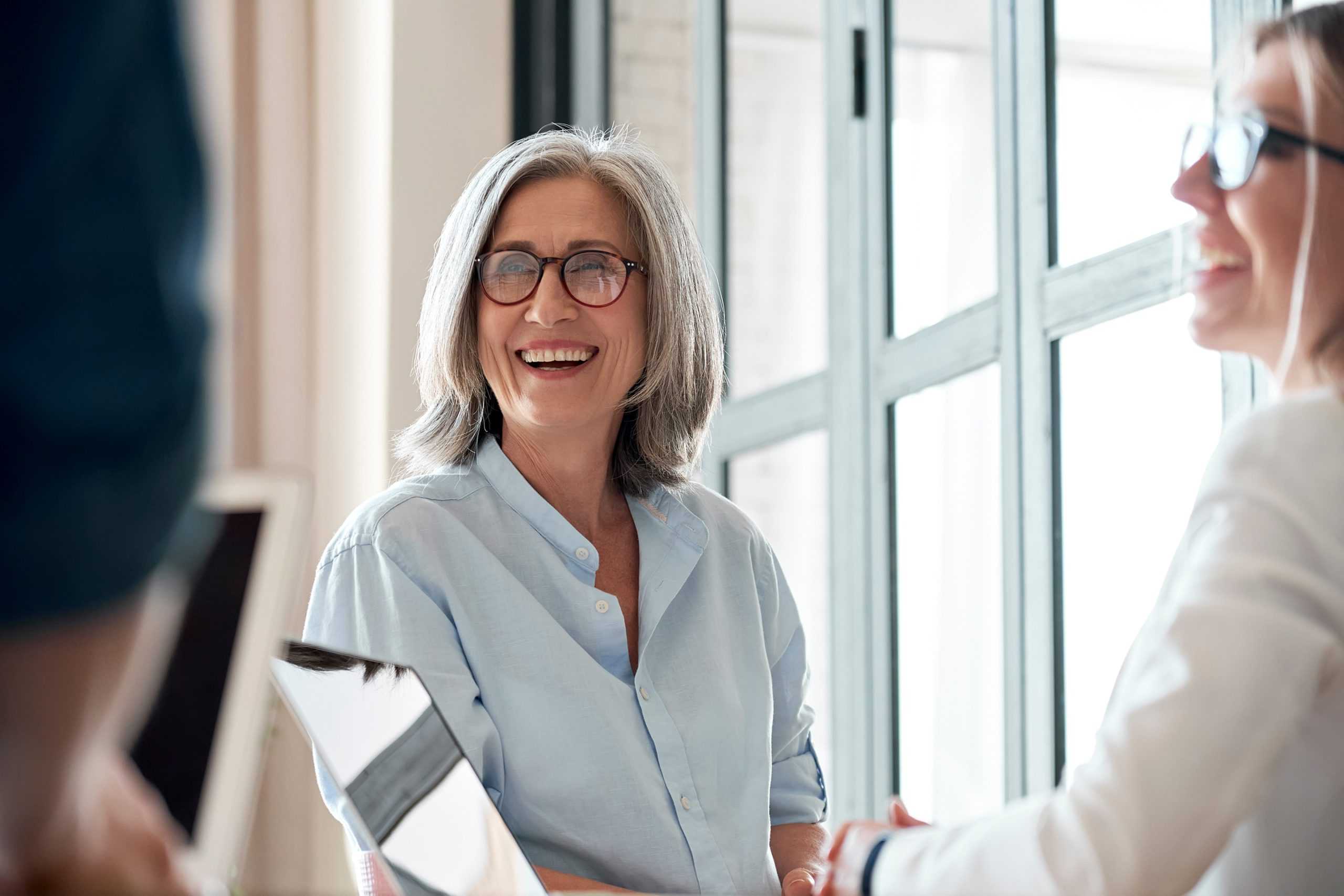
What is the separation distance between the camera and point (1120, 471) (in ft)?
5.72

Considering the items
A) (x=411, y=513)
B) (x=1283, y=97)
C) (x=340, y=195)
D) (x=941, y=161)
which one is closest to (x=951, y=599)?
(x=941, y=161)

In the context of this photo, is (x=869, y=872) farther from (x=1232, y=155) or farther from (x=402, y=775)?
(x=1232, y=155)

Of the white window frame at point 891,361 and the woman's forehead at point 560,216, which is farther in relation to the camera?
the white window frame at point 891,361

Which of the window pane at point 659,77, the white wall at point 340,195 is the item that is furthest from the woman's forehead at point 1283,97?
the white wall at point 340,195

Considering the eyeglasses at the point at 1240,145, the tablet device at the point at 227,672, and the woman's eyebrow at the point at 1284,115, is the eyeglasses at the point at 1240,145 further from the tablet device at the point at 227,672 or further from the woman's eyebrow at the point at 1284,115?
the tablet device at the point at 227,672

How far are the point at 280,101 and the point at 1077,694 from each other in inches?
100

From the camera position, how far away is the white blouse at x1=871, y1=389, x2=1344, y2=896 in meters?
0.72

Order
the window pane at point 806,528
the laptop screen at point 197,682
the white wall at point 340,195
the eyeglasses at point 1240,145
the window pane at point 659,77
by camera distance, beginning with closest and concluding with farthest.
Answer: the laptop screen at point 197,682 → the eyeglasses at point 1240,145 → the window pane at point 806,528 → the window pane at point 659,77 → the white wall at point 340,195

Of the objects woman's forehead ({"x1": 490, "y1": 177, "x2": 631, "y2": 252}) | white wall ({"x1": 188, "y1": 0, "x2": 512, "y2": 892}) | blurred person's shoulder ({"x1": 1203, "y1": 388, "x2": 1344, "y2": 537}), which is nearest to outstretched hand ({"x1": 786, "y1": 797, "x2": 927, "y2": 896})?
blurred person's shoulder ({"x1": 1203, "y1": 388, "x2": 1344, "y2": 537})

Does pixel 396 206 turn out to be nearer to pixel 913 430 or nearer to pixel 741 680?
pixel 913 430

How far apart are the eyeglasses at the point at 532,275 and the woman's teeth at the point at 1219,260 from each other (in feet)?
2.73

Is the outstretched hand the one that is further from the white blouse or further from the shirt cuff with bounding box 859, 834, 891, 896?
the white blouse

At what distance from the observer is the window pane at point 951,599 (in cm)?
201

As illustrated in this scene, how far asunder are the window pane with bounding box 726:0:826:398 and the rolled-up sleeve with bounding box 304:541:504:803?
1.35 m
